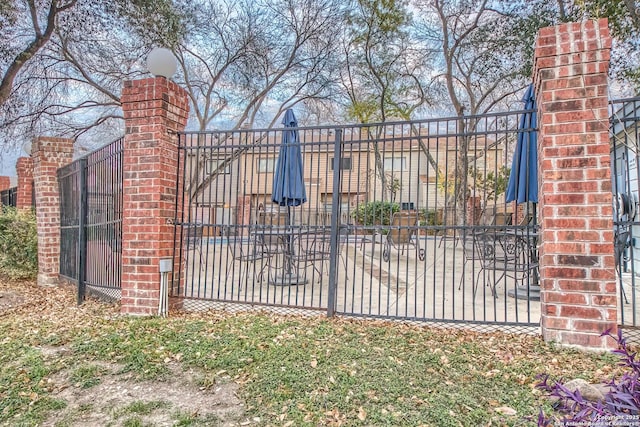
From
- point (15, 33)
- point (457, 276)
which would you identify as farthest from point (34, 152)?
point (457, 276)

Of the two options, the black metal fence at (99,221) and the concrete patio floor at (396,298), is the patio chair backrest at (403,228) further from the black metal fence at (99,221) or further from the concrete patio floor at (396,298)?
the black metal fence at (99,221)

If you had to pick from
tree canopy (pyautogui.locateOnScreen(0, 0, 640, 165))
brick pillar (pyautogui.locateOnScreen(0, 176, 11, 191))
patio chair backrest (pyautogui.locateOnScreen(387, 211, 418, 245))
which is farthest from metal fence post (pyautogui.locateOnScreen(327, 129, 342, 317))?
brick pillar (pyautogui.locateOnScreen(0, 176, 11, 191))

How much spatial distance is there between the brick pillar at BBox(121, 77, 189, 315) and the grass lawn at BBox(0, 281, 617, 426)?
16.2 inches

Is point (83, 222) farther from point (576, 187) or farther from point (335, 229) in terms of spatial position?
point (576, 187)

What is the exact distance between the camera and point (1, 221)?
7.60m

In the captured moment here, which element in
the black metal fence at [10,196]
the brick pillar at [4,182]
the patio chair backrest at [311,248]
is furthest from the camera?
the brick pillar at [4,182]

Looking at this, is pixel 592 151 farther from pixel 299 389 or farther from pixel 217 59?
pixel 217 59

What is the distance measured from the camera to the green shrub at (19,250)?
284 inches

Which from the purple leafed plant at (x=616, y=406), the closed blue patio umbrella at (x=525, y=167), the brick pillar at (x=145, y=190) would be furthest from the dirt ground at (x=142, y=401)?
the closed blue patio umbrella at (x=525, y=167)

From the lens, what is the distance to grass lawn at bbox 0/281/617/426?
2.07 metres

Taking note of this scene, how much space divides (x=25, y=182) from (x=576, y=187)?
35.7 feet

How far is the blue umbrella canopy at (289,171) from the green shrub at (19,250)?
5.22m

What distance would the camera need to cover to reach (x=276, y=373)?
2.49 metres

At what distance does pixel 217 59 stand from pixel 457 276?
10481 millimetres
